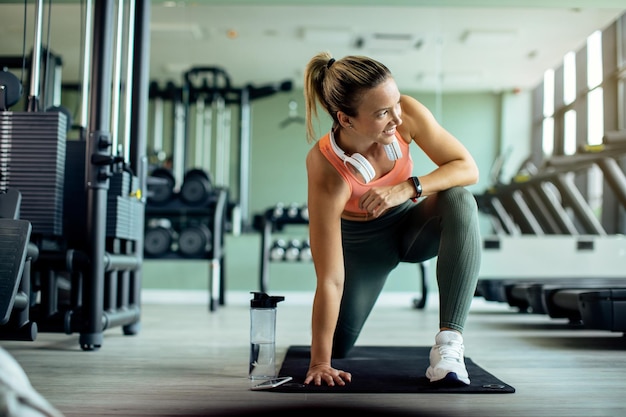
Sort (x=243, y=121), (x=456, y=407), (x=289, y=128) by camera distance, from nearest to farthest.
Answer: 1. (x=456, y=407)
2. (x=243, y=121)
3. (x=289, y=128)

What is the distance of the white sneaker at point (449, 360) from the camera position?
5.22ft

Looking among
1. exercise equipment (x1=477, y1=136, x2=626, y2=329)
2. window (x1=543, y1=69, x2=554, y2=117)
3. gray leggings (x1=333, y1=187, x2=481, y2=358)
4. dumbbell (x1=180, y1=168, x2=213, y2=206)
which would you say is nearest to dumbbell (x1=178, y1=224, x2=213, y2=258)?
dumbbell (x1=180, y1=168, x2=213, y2=206)

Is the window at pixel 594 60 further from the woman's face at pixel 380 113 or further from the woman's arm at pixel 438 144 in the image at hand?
the woman's face at pixel 380 113

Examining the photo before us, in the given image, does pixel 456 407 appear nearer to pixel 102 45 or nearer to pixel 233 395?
pixel 233 395

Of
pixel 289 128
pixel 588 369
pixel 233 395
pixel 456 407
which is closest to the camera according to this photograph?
pixel 456 407

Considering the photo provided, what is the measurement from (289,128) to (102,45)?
4.97 meters

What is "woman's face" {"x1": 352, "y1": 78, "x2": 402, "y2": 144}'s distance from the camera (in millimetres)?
1589

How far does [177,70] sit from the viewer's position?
8164 millimetres

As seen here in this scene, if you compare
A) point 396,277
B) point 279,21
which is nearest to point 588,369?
point 396,277

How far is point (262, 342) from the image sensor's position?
1.82 meters

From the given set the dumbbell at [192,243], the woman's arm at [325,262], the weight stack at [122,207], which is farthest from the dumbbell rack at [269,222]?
the woman's arm at [325,262]

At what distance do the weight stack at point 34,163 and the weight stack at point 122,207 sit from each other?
0.29m

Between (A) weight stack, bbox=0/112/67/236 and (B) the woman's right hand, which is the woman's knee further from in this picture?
(A) weight stack, bbox=0/112/67/236

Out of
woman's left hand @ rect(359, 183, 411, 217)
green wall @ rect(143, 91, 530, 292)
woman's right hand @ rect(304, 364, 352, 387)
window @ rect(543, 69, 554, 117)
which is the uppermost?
window @ rect(543, 69, 554, 117)
